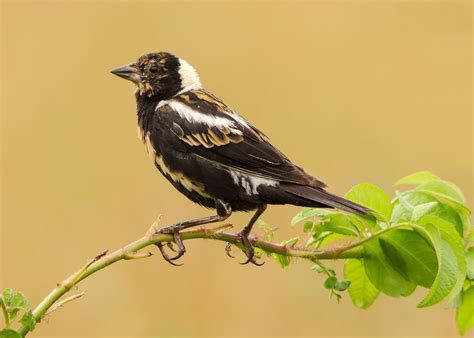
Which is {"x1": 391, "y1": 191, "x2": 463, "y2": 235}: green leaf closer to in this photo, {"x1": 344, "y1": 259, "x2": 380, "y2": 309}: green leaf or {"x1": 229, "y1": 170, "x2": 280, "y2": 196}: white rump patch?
{"x1": 344, "y1": 259, "x2": 380, "y2": 309}: green leaf

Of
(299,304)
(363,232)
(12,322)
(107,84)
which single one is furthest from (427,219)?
(107,84)

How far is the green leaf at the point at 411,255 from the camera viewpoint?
2.40 meters

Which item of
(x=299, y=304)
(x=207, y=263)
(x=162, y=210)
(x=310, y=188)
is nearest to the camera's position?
(x=310, y=188)

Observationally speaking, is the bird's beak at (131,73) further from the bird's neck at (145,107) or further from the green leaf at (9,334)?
Result: the green leaf at (9,334)

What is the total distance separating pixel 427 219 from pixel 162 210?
509 centimetres

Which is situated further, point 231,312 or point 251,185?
point 231,312

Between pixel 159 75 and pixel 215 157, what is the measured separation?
2.35 ft

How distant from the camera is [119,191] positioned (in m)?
7.71

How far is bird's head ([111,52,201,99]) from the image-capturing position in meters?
4.24

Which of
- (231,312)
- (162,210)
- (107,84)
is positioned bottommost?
(231,312)

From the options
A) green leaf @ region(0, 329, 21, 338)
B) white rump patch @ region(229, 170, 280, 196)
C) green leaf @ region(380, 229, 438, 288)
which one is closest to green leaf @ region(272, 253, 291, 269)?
green leaf @ region(380, 229, 438, 288)

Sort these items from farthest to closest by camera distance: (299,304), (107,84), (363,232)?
(107,84) < (299,304) < (363,232)

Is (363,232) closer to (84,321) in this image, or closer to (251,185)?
(251,185)

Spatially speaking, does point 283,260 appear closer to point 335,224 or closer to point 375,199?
point 335,224
